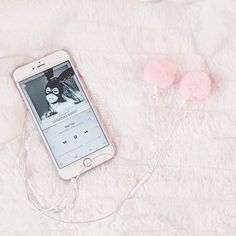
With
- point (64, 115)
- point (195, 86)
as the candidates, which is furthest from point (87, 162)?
point (195, 86)

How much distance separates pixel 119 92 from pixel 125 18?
0.34 feet

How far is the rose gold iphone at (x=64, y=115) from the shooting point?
0.78 meters

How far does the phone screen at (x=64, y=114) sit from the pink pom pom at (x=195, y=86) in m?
0.13

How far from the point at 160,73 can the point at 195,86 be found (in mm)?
50

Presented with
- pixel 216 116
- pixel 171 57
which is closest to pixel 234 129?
pixel 216 116

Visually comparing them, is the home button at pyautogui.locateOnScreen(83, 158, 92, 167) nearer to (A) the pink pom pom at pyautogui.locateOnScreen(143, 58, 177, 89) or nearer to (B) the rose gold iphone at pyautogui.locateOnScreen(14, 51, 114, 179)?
(B) the rose gold iphone at pyautogui.locateOnScreen(14, 51, 114, 179)

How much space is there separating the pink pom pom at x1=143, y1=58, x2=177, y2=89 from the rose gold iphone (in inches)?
3.5

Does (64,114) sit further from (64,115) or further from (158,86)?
(158,86)

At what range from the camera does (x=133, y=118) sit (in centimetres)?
79

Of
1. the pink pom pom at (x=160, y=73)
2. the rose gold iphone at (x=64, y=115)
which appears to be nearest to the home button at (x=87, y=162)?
the rose gold iphone at (x=64, y=115)

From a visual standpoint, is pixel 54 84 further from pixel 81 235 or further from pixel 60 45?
pixel 81 235

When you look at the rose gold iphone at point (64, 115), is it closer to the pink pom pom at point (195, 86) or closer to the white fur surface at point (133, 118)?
the white fur surface at point (133, 118)

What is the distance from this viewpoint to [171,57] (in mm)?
801

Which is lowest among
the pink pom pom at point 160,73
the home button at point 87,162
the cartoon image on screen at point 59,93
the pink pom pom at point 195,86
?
the home button at point 87,162
